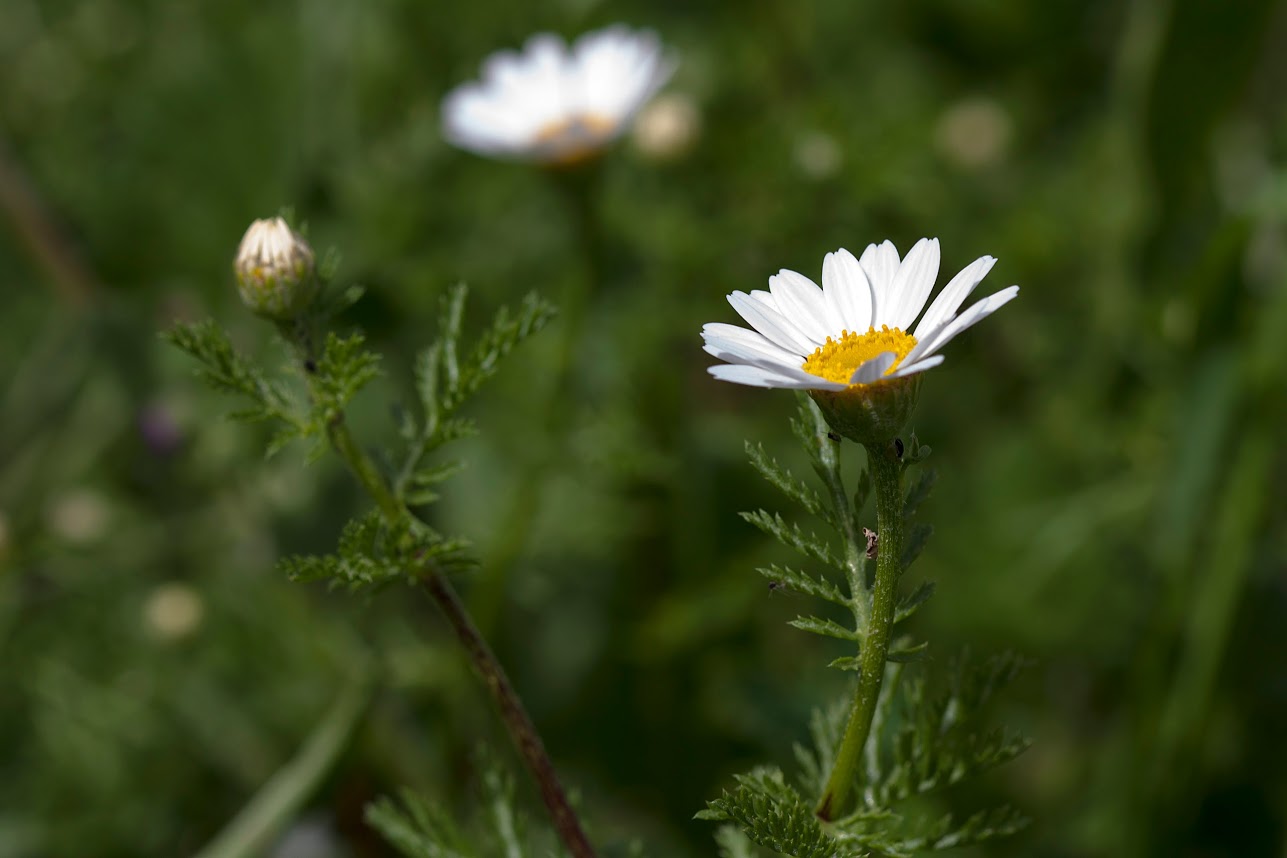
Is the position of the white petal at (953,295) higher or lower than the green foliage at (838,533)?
higher

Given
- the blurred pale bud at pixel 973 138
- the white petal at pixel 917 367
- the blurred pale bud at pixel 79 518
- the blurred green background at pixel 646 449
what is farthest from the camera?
the blurred pale bud at pixel 973 138

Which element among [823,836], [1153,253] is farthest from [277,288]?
[1153,253]

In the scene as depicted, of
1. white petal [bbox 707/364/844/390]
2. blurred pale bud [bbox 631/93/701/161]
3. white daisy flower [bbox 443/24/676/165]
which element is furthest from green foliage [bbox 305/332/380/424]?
blurred pale bud [bbox 631/93/701/161]

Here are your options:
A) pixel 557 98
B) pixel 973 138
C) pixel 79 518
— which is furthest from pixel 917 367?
pixel 973 138

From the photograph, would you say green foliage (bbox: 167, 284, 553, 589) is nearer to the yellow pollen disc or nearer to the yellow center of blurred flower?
the yellow pollen disc

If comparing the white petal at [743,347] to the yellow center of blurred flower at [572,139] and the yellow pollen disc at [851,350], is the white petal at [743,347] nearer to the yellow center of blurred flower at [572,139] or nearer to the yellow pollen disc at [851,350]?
the yellow pollen disc at [851,350]

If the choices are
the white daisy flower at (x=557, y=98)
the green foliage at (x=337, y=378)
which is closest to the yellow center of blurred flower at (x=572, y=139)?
the white daisy flower at (x=557, y=98)

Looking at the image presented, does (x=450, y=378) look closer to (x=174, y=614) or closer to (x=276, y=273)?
(x=276, y=273)

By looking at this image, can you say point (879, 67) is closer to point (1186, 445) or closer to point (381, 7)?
point (381, 7)
